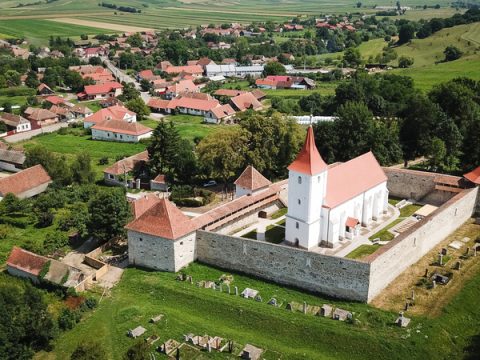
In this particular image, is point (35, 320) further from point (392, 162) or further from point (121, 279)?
point (392, 162)

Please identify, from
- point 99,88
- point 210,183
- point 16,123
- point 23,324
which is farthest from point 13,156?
point 99,88

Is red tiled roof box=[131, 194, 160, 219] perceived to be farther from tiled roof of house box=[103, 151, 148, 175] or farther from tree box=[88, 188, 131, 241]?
tiled roof of house box=[103, 151, 148, 175]

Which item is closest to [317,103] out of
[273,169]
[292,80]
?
[292,80]

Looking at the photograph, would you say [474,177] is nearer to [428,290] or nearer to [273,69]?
[428,290]

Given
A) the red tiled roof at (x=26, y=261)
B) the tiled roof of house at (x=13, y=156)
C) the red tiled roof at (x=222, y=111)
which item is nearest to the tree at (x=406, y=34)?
the red tiled roof at (x=222, y=111)

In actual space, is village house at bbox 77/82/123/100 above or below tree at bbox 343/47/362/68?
below

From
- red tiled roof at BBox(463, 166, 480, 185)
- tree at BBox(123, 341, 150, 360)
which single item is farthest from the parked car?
tree at BBox(123, 341, 150, 360)

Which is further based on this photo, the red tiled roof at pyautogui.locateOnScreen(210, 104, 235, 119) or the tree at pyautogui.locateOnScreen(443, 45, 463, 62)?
the tree at pyautogui.locateOnScreen(443, 45, 463, 62)

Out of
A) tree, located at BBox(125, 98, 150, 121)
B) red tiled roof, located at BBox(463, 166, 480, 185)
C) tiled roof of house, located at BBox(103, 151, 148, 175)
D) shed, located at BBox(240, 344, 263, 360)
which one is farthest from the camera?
tree, located at BBox(125, 98, 150, 121)
